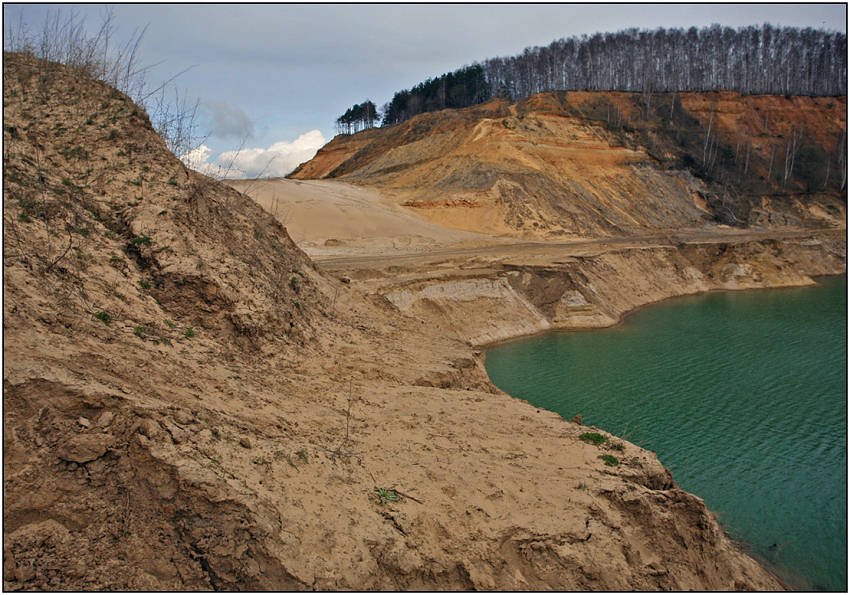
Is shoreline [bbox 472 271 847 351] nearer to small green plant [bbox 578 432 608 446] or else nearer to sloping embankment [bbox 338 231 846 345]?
sloping embankment [bbox 338 231 846 345]

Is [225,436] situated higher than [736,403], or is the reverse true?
[225,436]

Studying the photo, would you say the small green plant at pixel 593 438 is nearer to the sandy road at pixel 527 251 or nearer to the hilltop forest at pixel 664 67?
the sandy road at pixel 527 251

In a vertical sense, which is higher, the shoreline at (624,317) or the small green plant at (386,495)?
the small green plant at (386,495)

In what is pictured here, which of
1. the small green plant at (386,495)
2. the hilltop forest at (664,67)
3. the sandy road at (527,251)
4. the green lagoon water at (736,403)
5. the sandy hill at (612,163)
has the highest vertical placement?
the hilltop forest at (664,67)

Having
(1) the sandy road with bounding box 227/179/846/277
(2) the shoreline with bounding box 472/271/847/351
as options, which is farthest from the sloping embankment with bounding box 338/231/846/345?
(1) the sandy road with bounding box 227/179/846/277

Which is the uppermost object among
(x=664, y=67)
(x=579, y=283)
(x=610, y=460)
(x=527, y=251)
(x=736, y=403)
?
(x=664, y=67)

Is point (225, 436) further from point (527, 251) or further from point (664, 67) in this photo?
point (664, 67)

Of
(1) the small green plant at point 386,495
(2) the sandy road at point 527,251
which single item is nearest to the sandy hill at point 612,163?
(2) the sandy road at point 527,251

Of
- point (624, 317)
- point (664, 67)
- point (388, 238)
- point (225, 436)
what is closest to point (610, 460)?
point (225, 436)
